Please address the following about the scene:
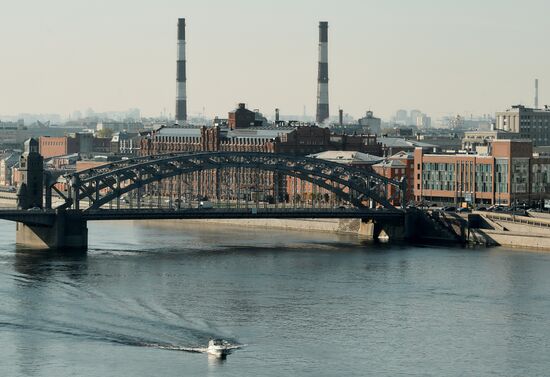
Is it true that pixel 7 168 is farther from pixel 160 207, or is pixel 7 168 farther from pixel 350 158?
pixel 160 207

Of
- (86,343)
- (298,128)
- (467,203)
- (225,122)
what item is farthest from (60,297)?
(225,122)

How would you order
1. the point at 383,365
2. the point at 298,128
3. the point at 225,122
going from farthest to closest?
the point at 225,122
the point at 298,128
the point at 383,365

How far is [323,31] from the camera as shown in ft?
537

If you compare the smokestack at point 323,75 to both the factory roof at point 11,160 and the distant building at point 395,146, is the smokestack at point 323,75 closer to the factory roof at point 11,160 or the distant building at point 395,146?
the distant building at point 395,146

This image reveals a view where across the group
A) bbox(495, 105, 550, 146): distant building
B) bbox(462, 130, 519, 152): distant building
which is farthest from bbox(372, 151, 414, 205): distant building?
bbox(495, 105, 550, 146): distant building

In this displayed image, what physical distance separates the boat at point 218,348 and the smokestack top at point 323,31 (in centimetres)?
10755

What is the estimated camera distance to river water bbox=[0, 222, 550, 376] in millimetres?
55844

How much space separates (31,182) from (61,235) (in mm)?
5908

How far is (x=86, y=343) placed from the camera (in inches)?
2303

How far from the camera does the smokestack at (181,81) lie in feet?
565

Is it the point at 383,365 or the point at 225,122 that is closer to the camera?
the point at 383,365

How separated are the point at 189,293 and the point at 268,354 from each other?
48.5 feet

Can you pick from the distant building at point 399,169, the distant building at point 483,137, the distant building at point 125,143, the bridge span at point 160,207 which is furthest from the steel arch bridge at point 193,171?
the distant building at point 125,143

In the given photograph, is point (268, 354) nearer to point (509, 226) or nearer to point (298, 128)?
point (509, 226)
